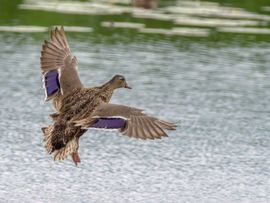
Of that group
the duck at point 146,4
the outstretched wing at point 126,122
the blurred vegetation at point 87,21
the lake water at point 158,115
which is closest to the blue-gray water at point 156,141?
the lake water at point 158,115

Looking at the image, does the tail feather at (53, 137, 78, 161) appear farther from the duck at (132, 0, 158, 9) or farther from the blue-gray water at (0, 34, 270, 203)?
the duck at (132, 0, 158, 9)

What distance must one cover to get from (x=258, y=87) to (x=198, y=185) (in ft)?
12.6

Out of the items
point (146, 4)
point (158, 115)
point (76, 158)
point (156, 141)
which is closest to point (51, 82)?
point (76, 158)

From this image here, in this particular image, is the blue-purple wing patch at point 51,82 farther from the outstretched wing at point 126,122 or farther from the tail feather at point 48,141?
the outstretched wing at point 126,122

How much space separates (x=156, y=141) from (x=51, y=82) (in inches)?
124

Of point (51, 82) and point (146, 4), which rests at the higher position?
point (51, 82)

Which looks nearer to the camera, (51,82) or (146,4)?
(51,82)

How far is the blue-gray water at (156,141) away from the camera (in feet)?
28.9

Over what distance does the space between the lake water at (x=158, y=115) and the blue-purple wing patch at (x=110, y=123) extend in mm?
1898

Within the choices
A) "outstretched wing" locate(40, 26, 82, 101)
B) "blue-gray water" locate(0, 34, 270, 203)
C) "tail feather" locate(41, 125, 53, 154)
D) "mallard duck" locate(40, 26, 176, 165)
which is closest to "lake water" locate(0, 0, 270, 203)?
"blue-gray water" locate(0, 34, 270, 203)

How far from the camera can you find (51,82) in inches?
292

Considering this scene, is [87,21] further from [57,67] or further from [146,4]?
[57,67]

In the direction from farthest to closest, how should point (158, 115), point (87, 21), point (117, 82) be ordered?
1. point (87, 21)
2. point (158, 115)
3. point (117, 82)

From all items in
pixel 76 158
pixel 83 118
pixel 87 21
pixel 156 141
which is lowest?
pixel 156 141
